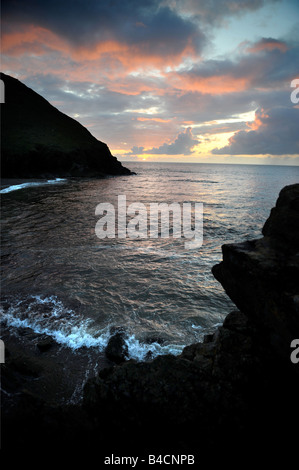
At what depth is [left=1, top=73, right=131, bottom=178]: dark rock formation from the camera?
7712 cm

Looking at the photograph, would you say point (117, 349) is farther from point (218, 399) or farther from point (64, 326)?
point (218, 399)

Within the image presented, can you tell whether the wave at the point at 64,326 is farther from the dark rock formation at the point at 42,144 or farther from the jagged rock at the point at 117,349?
the dark rock formation at the point at 42,144

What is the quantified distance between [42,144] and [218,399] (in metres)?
99.0

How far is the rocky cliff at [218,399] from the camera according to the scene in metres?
4.51

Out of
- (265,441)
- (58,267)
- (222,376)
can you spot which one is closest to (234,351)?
(222,376)

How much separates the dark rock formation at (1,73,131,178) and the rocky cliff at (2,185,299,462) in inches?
3284

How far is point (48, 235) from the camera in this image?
21.0 meters

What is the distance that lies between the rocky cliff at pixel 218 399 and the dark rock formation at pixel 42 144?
274ft

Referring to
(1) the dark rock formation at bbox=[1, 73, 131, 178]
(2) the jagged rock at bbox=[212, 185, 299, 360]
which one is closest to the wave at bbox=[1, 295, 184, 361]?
(2) the jagged rock at bbox=[212, 185, 299, 360]

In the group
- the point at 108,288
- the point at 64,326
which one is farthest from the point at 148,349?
the point at 108,288

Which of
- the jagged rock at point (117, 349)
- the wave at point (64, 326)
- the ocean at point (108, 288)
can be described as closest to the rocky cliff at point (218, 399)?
the jagged rock at point (117, 349)

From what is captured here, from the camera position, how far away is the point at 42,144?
86.2 metres

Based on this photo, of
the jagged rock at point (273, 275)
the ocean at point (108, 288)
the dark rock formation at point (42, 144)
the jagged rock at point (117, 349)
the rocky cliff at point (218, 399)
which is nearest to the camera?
the rocky cliff at point (218, 399)

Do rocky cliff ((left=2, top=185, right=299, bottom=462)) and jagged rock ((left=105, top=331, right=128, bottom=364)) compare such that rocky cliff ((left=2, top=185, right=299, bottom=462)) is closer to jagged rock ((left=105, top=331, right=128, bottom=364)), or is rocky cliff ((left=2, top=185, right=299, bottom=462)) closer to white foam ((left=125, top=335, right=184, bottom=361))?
jagged rock ((left=105, top=331, right=128, bottom=364))
